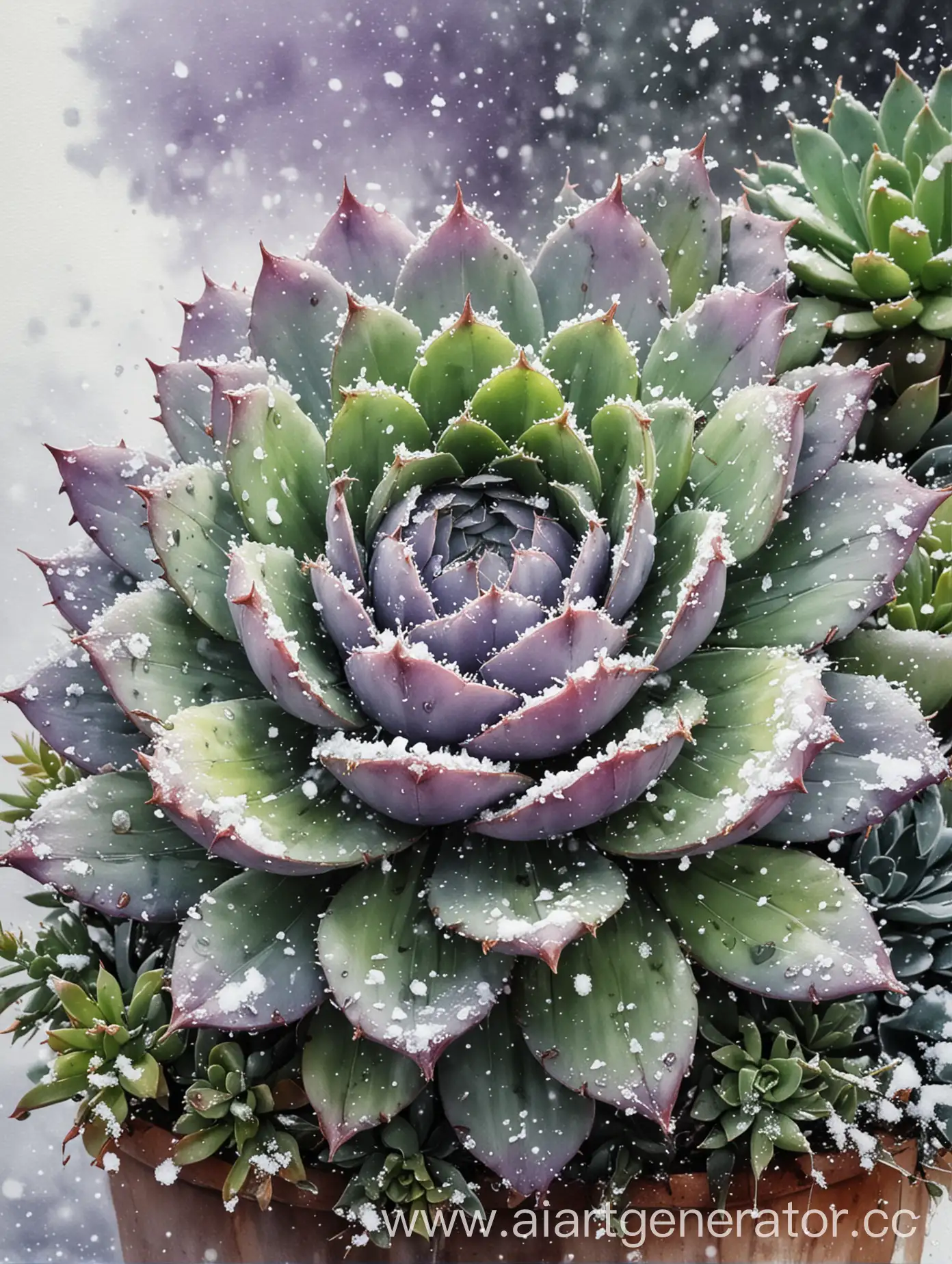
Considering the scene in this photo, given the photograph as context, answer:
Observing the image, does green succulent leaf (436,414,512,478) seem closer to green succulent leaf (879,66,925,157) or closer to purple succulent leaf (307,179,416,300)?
purple succulent leaf (307,179,416,300)

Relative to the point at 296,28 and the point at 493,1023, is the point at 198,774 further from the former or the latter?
the point at 296,28

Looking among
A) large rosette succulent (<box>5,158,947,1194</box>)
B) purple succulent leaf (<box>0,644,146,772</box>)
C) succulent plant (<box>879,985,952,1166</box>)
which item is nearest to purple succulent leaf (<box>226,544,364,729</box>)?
large rosette succulent (<box>5,158,947,1194</box>)

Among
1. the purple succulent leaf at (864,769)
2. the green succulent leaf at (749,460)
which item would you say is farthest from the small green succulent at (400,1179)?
the green succulent leaf at (749,460)

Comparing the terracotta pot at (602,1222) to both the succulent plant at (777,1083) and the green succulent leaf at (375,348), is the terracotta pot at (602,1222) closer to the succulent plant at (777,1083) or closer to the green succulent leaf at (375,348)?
the succulent plant at (777,1083)

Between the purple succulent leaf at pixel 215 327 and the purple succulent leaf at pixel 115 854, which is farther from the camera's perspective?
the purple succulent leaf at pixel 215 327

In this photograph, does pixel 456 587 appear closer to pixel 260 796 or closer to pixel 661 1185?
pixel 260 796

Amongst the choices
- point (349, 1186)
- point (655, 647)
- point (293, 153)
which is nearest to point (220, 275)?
point (293, 153)
